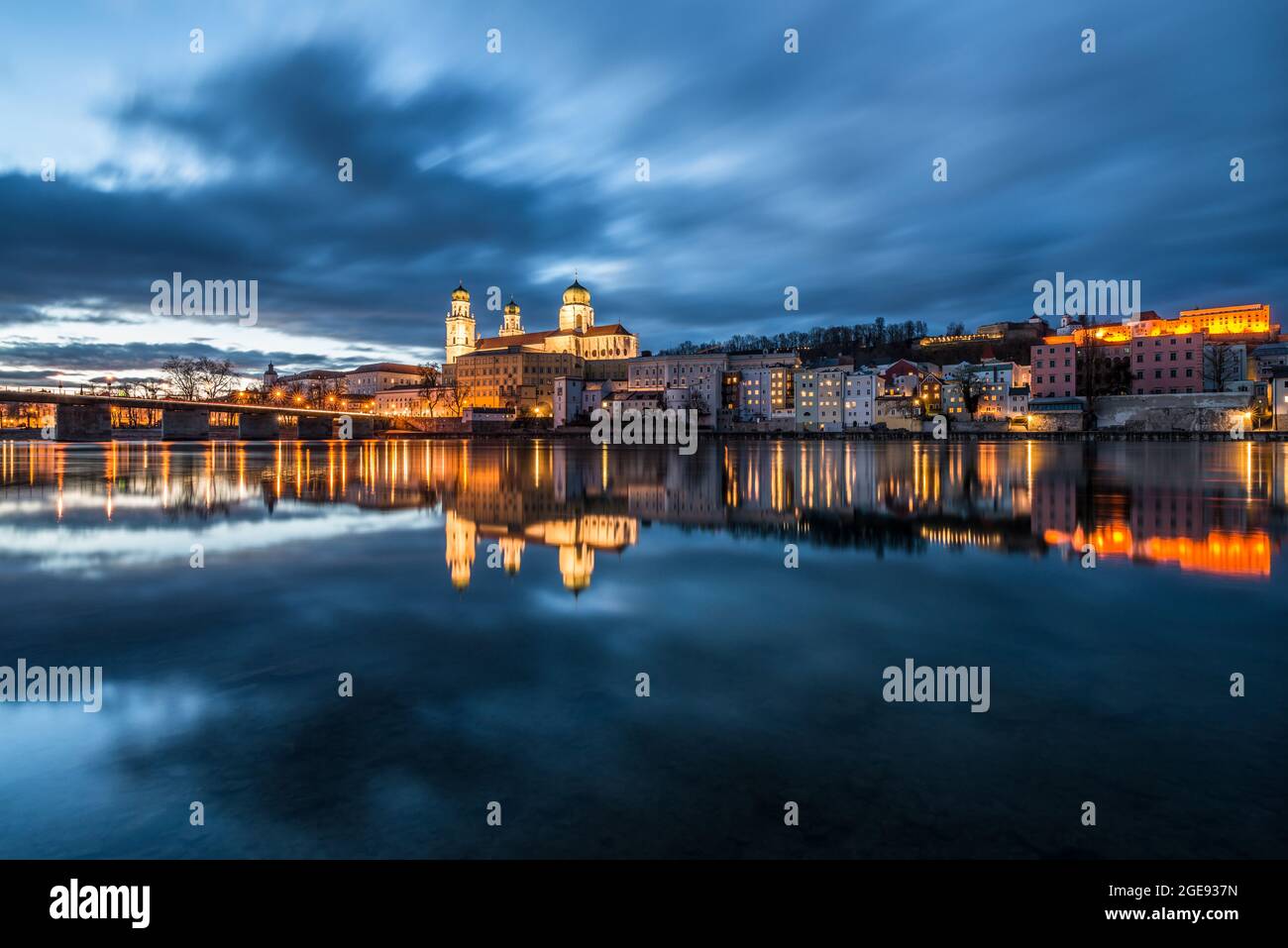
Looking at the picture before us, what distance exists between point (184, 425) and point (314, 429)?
18.4 meters

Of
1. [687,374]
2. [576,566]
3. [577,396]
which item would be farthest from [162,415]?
[576,566]

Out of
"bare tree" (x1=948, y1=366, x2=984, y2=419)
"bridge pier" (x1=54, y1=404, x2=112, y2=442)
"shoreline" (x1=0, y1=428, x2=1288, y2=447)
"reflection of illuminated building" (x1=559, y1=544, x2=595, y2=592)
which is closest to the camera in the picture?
"reflection of illuminated building" (x1=559, y1=544, x2=595, y2=592)

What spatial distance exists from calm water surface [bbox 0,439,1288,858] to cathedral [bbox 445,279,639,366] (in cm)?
14031

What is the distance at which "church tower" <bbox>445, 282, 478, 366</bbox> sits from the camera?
166 m

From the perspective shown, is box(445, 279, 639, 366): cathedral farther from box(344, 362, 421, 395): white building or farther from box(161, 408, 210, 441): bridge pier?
box(161, 408, 210, 441): bridge pier

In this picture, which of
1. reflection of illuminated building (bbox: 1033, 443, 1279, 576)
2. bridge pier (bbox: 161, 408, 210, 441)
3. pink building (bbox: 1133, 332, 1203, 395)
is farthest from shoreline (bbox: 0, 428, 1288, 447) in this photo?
reflection of illuminated building (bbox: 1033, 443, 1279, 576)

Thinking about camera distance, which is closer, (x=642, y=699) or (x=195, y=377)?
(x=642, y=699)

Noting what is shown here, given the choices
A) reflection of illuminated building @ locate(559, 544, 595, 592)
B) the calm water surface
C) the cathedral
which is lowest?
the calm water surface

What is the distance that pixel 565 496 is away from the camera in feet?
60.6

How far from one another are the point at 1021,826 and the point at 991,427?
102m

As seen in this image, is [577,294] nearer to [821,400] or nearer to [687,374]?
[687,374]

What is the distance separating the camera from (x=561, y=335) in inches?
6097

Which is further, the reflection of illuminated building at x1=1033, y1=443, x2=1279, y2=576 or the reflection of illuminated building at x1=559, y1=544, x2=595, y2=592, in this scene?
the reflection of illuminated building at x1=1033, y1=443, x2=1279, y2=576
